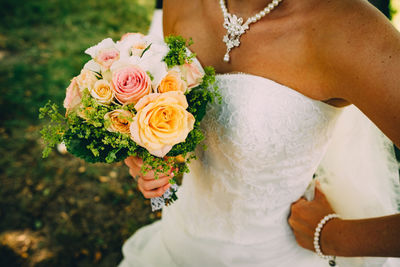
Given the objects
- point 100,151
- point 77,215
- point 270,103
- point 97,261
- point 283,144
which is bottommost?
point 97,261

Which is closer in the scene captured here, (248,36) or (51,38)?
(248,36)

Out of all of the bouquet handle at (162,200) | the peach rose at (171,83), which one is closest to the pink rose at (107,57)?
the peach rose at (171,83)

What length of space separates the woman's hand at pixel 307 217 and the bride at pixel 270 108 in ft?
0.22

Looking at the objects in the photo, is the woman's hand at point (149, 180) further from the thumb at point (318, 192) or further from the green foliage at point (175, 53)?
the thumb at point (318, 192)

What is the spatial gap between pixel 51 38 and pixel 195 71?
6.51 meters

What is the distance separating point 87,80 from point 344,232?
1521 millimetres

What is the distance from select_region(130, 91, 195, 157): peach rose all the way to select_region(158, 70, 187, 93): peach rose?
6 cm

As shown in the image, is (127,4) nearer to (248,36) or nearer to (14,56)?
(14,56)

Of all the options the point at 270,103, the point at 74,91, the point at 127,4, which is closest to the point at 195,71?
the point at 270,103

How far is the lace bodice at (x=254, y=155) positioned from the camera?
4.71 feet

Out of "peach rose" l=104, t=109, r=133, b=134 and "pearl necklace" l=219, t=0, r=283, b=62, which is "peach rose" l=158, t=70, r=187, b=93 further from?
"pearl necklace" l=219, t=0, r=283, b=62

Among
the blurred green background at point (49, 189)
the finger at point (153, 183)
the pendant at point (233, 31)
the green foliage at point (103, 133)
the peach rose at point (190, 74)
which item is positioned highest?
the pendant at point (233, 31)

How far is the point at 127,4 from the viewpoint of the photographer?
8055 mm

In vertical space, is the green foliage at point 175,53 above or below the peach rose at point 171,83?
above
